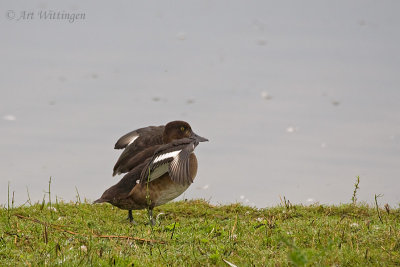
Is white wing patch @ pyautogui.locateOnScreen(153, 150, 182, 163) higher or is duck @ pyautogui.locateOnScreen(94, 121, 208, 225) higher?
white wing patch @ pyautogui.locateOnScreen(153, 150, 182, 163)

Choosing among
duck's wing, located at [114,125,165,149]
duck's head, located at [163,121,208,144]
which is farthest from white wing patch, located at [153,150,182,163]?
duck's wing, located at [114,125,165,149]

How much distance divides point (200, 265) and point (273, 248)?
1194 millimetres

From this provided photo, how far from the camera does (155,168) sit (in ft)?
28.5

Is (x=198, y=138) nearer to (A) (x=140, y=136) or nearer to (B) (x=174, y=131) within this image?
(B) (x=174, y=131)

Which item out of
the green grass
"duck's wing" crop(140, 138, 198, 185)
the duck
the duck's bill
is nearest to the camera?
the green grass

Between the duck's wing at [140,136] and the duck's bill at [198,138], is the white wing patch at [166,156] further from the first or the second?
the duck's wing at [140,136]

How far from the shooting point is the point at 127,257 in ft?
18.9

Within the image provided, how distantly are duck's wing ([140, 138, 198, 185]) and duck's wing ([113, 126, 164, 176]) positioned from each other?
0.79m

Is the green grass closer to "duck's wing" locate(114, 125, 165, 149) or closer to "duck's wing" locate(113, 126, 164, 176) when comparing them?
"duck's wing" locate(113, 126, 164, 176)

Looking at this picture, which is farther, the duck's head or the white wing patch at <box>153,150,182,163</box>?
the duck's head

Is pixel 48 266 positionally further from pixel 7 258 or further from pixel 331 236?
pixel 331 236

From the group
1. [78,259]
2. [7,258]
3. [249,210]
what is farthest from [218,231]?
[249,210]

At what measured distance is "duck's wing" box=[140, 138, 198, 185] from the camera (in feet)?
28.0

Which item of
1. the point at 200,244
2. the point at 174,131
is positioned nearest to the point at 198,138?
the point at 174,131
